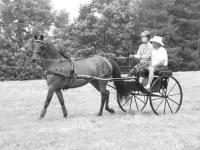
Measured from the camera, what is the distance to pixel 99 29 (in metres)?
42.4

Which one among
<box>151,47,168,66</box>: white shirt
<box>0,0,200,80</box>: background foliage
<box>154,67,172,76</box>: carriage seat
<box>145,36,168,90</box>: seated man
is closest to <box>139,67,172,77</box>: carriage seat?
<box>154,67,172,76</box>: carriage seat

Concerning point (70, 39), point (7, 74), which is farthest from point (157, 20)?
point (7, 74)

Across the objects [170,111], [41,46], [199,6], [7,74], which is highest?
[199,6]

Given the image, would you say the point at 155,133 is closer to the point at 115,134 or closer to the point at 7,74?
the point at 115,134

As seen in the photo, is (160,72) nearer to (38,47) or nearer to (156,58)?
(156,58)

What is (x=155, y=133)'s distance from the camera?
24.7ft

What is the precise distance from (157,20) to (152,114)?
37.8 metres

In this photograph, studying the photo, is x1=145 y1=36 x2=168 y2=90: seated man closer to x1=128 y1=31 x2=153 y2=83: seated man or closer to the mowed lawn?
x1=128 y1=31 x2=153 y2=83: seated man

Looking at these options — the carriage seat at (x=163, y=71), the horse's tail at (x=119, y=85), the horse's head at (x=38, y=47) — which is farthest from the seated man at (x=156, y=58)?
the horse's head at (x=38, y=47)

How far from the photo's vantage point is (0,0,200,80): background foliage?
39.4m

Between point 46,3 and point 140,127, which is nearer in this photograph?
point 140,127

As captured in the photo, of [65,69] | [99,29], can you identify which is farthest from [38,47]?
[99,29]

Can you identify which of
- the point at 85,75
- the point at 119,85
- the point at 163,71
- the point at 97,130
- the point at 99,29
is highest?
the point at 99,29

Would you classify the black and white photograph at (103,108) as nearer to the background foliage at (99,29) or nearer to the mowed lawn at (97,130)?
the mowed lawn at (97,130)
